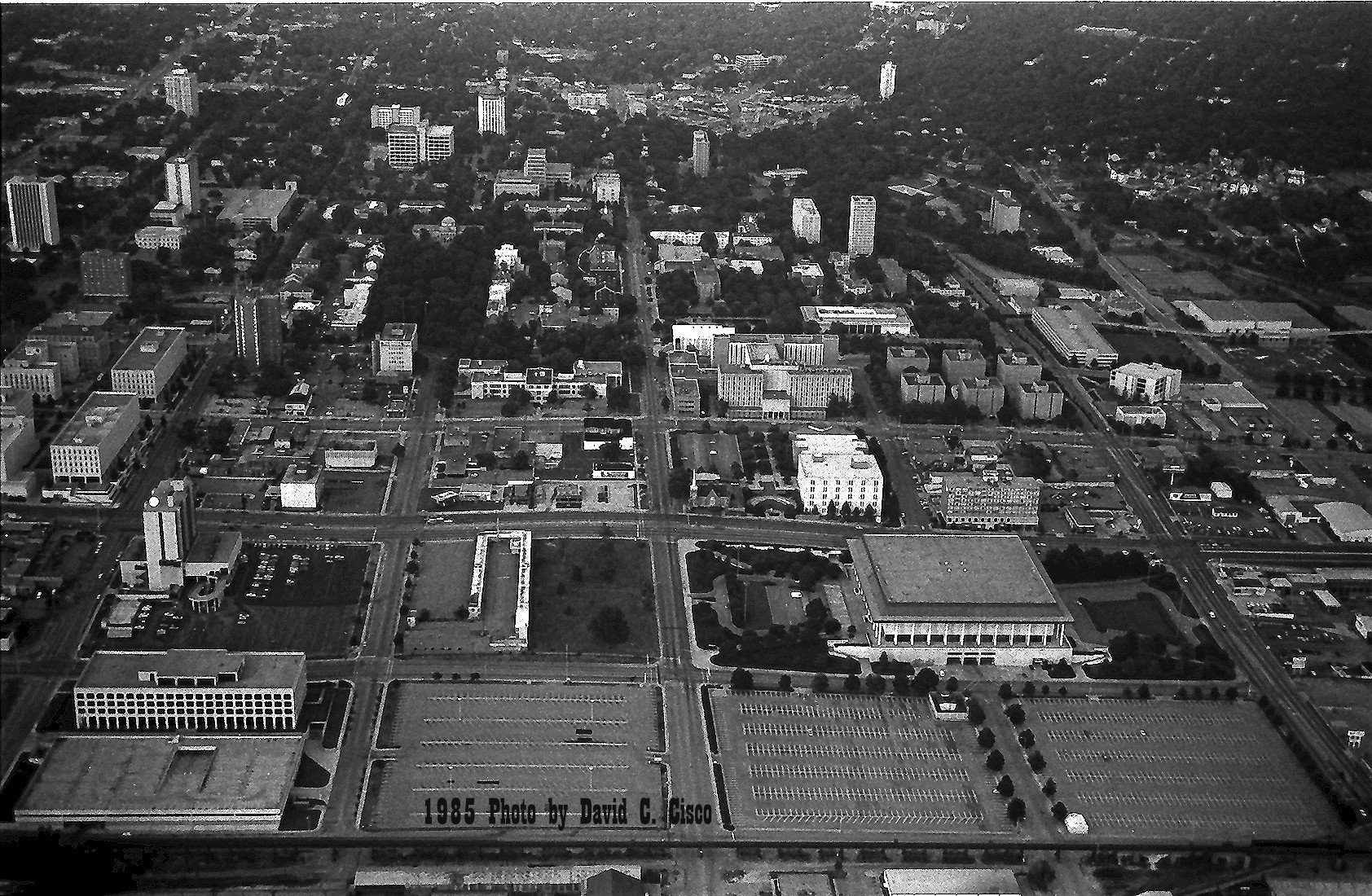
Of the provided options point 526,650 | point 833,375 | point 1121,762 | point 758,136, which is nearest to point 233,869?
point 526,650

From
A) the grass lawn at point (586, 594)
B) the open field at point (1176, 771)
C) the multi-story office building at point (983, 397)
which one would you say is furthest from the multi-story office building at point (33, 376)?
the open field at point (1176, 771)

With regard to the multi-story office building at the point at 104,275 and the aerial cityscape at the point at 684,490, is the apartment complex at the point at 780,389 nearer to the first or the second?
the aerial cityscape at the point at 684,490

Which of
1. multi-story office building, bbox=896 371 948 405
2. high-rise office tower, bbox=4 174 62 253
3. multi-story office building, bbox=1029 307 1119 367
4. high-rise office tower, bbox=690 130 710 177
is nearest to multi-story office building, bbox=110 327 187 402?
high-rise office tower, bbox=4 174 62 253

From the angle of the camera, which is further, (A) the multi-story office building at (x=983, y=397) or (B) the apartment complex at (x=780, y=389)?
(A) the multi-story office building at (x=983, y=397)

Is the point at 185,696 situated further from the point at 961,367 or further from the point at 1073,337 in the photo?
the point at 1073,337

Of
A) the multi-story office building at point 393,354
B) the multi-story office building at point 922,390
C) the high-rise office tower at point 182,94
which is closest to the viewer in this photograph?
the multi-story office building at point 922,390

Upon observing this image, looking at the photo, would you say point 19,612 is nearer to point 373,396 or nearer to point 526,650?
point 526,650

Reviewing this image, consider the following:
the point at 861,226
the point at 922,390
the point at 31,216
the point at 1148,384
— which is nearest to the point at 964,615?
the point at 922,390

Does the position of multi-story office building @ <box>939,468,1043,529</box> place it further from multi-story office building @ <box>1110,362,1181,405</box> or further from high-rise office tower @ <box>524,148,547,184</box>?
high-rise office tower @ <box>524,148,547,184</box>
